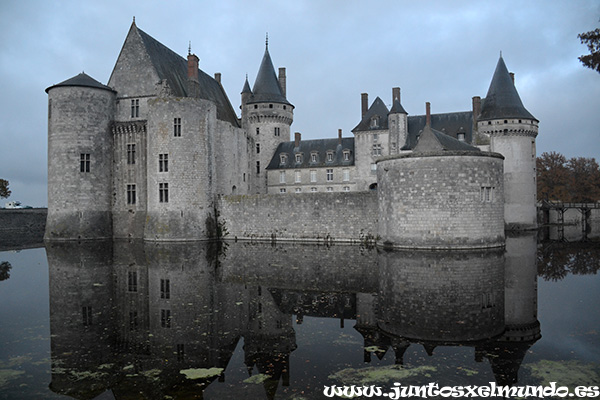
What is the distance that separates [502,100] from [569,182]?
29.6 m

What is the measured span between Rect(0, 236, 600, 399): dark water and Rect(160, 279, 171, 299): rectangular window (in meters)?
0.03

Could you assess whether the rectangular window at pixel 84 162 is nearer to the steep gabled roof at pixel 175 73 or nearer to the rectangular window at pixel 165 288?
the steep gabled roof at pixel 175 73

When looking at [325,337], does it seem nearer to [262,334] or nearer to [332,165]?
[262,334]

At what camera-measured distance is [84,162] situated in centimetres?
2766

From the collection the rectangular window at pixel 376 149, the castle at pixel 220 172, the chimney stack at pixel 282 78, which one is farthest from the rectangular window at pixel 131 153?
the rectangular window at pixel 376 149

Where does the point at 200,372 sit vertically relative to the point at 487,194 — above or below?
below

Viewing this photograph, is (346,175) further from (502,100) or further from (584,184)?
(584,184)

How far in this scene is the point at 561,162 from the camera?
6056cm

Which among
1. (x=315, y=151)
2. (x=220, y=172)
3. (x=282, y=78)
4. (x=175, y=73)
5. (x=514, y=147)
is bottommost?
(x=220, y=172)

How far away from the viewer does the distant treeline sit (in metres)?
56.9

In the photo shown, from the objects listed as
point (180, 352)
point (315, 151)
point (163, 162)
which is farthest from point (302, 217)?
point (180, 352)

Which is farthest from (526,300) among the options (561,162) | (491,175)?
(561,162)

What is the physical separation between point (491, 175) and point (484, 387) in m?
15.9

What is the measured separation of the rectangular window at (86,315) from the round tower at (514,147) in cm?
3198
